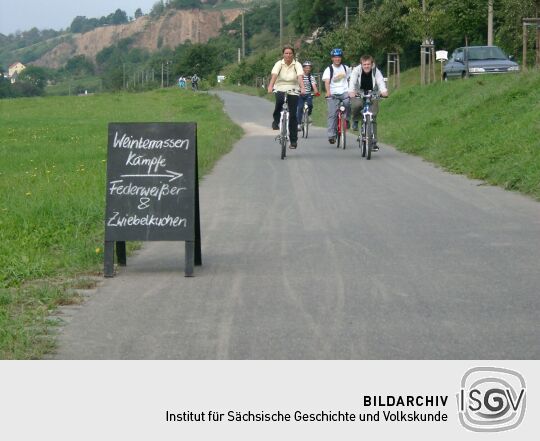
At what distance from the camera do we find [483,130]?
19.8 m

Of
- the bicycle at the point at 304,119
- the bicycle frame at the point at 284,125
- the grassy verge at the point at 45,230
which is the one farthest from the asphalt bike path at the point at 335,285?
the bicycle at the point at 304,119

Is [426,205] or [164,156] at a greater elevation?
[164,156]

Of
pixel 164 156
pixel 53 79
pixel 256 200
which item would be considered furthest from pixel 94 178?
pixel 53 79

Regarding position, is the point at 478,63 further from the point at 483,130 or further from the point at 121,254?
the point at 121,254

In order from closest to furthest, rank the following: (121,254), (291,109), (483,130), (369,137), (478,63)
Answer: (121,254)
(369,137)
(291,109)
(483,130)
(478,63)

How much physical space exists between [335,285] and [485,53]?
94.8 feet

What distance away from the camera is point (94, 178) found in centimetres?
1606

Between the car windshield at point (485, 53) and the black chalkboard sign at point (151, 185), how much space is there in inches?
1111

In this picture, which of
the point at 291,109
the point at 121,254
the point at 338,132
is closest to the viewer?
the point at 121,254

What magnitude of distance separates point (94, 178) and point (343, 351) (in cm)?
1027

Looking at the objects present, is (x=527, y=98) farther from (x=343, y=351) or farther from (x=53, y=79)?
(x=53, y=79)

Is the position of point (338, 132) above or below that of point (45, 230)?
above

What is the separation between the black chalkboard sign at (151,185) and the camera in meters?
8.64

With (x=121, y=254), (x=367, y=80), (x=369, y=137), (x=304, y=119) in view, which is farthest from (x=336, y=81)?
(x=121, y=254)
